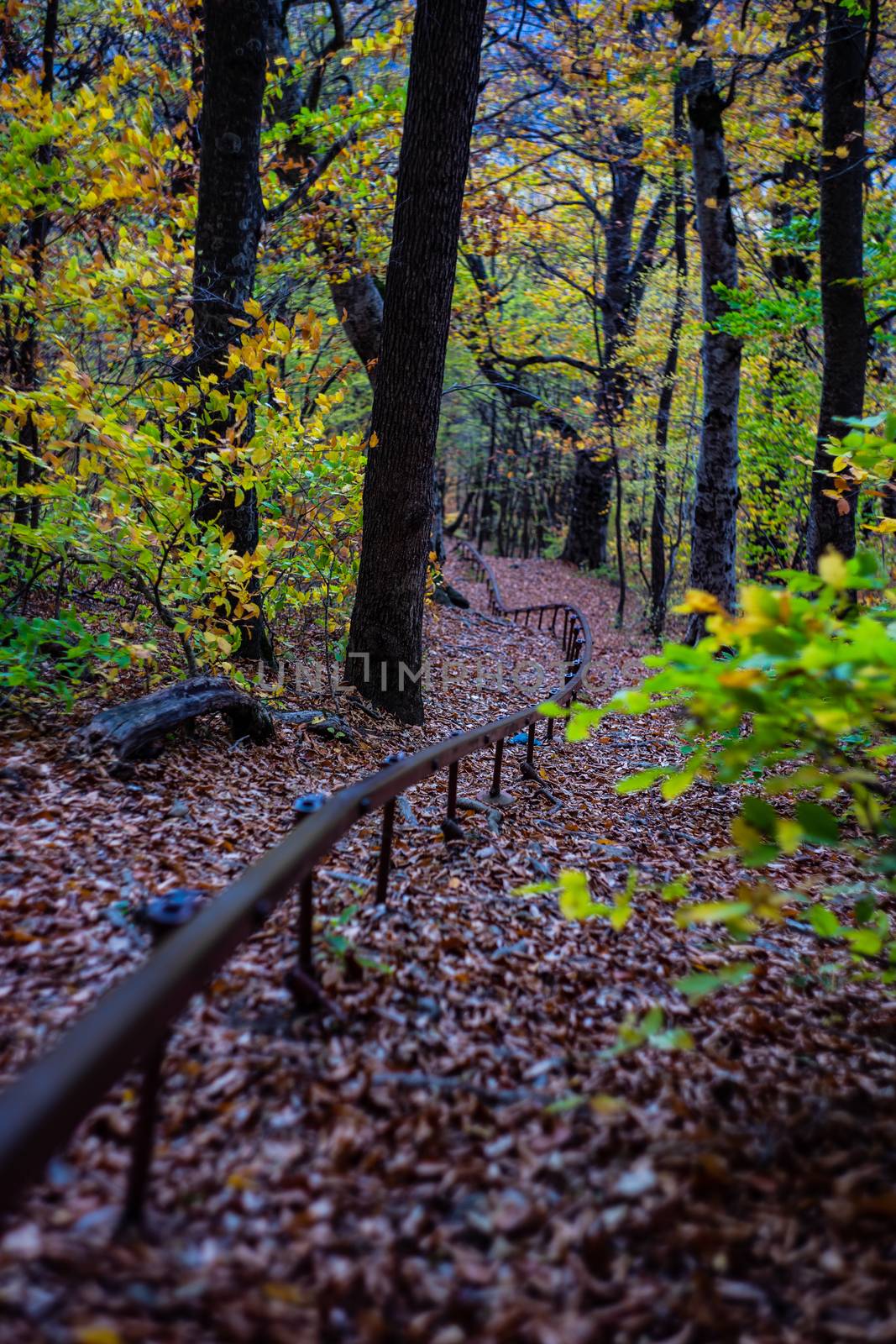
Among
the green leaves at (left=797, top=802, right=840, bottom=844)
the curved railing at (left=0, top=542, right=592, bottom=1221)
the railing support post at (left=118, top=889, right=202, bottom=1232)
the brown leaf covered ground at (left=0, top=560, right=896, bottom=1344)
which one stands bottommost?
the brown leaf covered ground at (left=0, top=560, right=896, bottom=1344)

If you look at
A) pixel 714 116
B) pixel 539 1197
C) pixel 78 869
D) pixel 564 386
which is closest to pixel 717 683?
pixel 539 1197

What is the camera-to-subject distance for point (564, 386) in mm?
28547

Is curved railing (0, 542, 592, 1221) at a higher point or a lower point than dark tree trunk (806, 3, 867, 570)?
lower

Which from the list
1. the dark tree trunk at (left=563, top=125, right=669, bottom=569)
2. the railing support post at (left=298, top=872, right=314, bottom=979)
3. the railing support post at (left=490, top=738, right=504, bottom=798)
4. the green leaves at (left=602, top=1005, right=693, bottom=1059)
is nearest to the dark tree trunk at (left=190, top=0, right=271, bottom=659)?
the railing support post at (left=490, top=738, right=504, bottom=798)

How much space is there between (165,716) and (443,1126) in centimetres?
338

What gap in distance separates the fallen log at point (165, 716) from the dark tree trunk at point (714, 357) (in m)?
7.72

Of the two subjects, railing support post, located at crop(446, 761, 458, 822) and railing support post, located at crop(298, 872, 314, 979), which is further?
railing support post, located at crop(446, 761, 458, 822)

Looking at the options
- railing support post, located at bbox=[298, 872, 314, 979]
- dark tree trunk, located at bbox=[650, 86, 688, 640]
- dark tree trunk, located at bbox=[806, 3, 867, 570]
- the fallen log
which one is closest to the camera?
railing support post, located at bbox=[298, 872, 314, 979]

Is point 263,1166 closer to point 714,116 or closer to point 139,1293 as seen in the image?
point 139,1293

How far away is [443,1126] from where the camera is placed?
7.63 ft

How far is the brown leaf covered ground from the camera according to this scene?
1.72 m

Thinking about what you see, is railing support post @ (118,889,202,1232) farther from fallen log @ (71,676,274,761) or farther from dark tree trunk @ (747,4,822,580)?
dark tree trunk @ (747,4,822,580)

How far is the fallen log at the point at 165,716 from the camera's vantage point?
15.6 ft

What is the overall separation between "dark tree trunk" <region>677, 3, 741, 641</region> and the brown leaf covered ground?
8.01m
